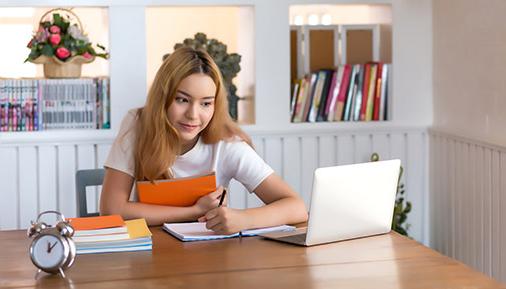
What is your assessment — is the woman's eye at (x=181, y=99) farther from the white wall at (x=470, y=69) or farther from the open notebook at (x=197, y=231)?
the white wall at (x=470, y=69)

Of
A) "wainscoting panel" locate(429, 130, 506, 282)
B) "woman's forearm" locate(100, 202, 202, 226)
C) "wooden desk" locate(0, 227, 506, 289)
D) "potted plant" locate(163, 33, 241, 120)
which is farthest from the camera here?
"potted plant" locate(163, 33, 241, 120)

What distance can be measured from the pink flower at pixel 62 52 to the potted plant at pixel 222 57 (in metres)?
0.50

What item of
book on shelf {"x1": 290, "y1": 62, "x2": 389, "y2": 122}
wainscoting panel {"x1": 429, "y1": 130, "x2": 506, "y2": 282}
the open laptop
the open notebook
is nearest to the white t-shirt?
the open notebook

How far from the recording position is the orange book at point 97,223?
2503 mm

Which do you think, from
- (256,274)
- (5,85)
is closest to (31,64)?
(5,85)

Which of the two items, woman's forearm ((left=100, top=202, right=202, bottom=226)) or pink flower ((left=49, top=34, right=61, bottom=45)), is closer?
woman's forearm ((left=100, top=202, right=202, bottom=226))

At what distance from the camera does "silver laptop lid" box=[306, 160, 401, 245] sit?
7.74 feet

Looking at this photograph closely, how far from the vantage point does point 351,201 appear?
2426 millimetres

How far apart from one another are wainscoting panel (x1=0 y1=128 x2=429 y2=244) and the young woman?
124 centimetres

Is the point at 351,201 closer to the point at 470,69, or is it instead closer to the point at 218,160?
the point at 218,160

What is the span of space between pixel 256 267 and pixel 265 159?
7.00 ft

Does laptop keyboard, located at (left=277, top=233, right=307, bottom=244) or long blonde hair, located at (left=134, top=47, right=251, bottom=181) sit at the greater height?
long blonde hair, located at (left=134, top=47, right=251, bottom=181)

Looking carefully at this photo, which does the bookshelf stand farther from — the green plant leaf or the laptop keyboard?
the laptop keyboard

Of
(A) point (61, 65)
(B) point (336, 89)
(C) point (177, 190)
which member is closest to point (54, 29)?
(A) point (61, 65)
